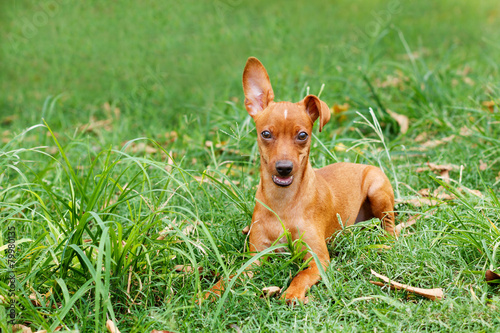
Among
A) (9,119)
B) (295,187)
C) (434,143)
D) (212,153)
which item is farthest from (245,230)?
(9,119)

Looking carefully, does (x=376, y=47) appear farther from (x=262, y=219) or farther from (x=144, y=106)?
(x=262, y=219)

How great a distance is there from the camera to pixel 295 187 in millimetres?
3189

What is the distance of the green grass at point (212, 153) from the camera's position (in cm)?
265

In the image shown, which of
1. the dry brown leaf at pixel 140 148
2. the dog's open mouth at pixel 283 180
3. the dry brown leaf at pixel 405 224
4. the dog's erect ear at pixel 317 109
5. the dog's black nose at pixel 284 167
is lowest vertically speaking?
the dry brown leaf at pixel 405 224

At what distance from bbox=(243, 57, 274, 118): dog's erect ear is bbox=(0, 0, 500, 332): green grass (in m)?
0.50

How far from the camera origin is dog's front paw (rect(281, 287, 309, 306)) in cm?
272

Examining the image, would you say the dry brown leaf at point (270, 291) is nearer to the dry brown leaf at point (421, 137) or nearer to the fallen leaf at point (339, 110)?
the dry brown leaf at point (421, 137)

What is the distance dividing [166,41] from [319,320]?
19.0 feet

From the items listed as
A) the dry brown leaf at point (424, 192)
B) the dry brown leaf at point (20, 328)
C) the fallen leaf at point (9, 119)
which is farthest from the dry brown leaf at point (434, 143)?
the fallen leaf at point (9, 119)

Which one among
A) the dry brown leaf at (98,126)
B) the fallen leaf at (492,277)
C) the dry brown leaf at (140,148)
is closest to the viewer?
the fallen leaf at (492,277)

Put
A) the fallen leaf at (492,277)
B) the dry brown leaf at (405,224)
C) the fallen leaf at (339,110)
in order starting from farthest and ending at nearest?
the fallen leaf at (339,110) → the dry brown leaf at (405,224) → the fallen leaf at (492,277)

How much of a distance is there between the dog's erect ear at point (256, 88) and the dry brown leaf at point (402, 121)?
215 centimetres

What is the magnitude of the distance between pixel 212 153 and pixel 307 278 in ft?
4.63

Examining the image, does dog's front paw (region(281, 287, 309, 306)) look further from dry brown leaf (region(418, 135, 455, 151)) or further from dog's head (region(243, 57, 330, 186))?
dry brown leaf (region(418, 135, 455, 151))
